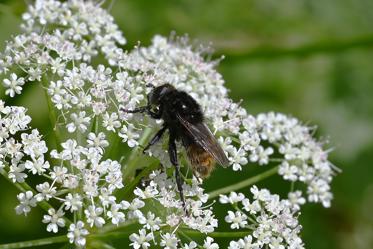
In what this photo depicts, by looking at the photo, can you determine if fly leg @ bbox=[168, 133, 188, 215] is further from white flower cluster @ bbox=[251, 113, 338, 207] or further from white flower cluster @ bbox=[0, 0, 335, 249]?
white flower cluster @ bbox=[251, 113, 338, 207]

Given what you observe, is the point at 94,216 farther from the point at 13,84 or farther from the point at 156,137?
the point at 13,84

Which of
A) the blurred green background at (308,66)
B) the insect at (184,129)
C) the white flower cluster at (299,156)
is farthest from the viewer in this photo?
the blurred green background at (308,66)

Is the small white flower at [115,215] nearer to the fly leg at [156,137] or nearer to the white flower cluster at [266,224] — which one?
the fly leg at [156,137]

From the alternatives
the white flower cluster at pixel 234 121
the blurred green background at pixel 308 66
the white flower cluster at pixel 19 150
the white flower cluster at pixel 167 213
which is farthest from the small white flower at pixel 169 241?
the blurred green background at pixel 308 66

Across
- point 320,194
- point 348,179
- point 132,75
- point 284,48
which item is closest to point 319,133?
point 348,179

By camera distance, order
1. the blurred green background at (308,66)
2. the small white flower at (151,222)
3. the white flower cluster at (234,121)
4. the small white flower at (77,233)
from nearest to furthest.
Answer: the small white flower at (77,233) → the small white flower at (151,222) → the white flower cluster at (234,121) → the blurred green background at (308,66)

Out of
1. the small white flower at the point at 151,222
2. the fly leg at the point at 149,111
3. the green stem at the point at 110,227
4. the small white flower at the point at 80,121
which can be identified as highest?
the fly leg at the point at 149,111
